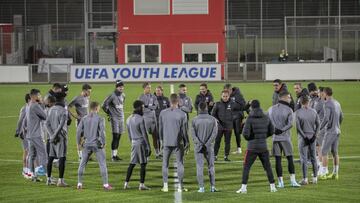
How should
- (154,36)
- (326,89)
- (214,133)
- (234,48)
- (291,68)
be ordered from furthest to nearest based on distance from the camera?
1. (234,48)
2. (154,36)
3. (291,68)
4. (326,89)
5. (214,133)

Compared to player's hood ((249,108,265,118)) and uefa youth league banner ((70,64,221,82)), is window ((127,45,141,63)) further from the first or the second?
player's hood ((249,108,265,118))

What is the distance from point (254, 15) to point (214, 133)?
6428cm

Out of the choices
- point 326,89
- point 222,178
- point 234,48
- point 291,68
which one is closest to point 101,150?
point 222,178

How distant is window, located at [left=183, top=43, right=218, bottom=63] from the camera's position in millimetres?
56188

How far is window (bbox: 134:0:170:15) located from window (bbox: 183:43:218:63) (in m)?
2.74

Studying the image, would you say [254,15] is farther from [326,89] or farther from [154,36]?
[326,89]

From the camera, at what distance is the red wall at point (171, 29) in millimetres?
56438

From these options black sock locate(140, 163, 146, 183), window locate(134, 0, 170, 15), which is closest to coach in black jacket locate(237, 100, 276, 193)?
black sock locate(140, 163, 146, 183)

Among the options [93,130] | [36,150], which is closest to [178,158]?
[93,130]

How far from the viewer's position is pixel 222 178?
2166 cm

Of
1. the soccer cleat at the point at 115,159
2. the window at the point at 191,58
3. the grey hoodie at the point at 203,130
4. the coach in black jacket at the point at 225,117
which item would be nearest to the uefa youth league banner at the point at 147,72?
the window at the point at 191,58

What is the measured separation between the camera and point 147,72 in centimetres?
5178

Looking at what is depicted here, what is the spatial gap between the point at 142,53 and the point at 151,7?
3117 millimetres

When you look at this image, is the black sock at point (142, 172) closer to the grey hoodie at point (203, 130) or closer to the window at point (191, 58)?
the grey hoodie at point (203, 130)
